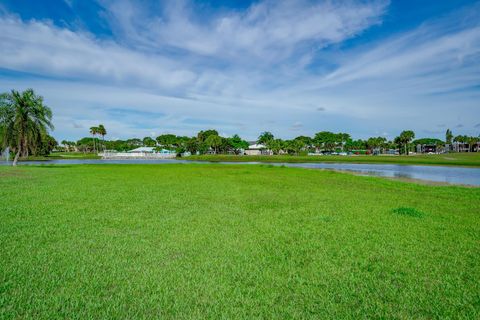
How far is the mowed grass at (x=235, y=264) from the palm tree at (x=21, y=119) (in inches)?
1323

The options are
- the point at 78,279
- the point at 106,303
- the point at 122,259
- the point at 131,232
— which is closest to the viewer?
the point at 106,303

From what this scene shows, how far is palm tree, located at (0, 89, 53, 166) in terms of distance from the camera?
Result: 1506 inches

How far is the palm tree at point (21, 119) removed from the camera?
1506 inches

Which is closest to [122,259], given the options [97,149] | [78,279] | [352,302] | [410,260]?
[78,279]

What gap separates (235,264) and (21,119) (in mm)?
43150

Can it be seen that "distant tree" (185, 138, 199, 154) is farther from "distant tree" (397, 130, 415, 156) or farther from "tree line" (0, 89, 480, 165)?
"distant tree" (397, 130, 415, 156)

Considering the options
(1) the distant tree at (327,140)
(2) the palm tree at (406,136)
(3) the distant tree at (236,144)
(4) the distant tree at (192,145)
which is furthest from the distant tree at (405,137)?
(4) the distant tree at (192,145)

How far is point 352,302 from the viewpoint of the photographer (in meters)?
4.81

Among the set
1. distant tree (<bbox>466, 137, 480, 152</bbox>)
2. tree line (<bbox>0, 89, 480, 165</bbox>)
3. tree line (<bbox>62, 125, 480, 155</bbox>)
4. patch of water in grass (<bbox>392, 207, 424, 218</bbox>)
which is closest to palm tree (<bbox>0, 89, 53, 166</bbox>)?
tree line (<bbox>0, 89, 480, 165</bbox>)

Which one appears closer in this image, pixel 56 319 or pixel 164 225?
pixel 56 319

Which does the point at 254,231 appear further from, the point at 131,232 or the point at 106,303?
the point at 106,303

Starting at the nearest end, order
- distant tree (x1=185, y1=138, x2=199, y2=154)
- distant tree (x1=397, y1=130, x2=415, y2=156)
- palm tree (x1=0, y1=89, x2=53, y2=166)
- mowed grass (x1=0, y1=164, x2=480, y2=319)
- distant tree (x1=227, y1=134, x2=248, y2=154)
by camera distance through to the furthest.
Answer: mowed grass (x1=0, y1=164, x2=480, y2=319), palm tree (x1=0, y1=89, x2=53, y2=166), distant tree (x1=397, y1=130, x2=415, y2=156), distant tree (x1=185, y1=138, x2=199, y2=154), distant tree (x1=227, y1=134, x2=248, y2=154)

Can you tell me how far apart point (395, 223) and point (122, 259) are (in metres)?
8.15

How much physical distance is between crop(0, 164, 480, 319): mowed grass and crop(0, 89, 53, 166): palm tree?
110 feet
